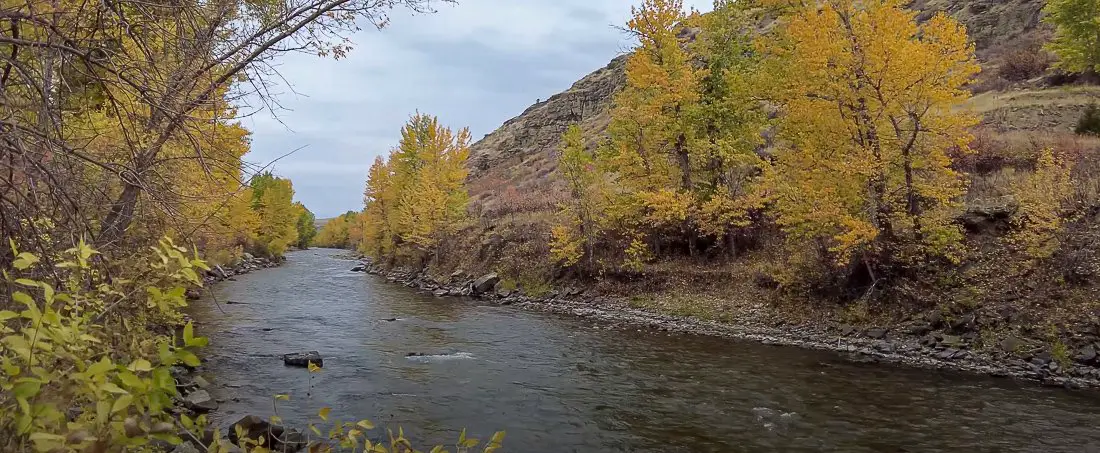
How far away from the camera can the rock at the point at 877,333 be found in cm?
1544

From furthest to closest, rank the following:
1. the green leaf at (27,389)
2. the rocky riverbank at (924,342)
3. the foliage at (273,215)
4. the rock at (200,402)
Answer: the foliage at (273,215), the rocky riverbank at (924,342), the rock at (200,402), the green leaf at (27,389)

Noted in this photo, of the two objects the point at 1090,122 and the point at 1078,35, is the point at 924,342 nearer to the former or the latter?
the point at 1090,122

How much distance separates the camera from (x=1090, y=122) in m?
22.0

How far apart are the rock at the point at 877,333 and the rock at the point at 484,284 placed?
673 inches

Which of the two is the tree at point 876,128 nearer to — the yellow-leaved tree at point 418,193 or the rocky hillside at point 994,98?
the rocky hillside at point 994,98

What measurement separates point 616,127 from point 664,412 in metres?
16.4

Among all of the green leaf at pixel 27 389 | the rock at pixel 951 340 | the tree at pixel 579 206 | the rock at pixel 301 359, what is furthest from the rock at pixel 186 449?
the tree at pixel 579 206

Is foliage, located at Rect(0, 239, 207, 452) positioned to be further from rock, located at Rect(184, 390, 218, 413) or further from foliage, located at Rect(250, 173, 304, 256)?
foliage, located at Rect(250, 173, 304, 256)

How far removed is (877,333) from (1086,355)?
4195 mm

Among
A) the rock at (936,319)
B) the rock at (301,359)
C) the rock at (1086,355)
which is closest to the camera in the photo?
the rock at (1086,355)

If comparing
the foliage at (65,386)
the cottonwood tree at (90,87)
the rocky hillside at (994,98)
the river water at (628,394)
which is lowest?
the river water at (628,394)

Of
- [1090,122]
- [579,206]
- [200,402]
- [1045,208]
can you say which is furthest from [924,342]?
[200,402]

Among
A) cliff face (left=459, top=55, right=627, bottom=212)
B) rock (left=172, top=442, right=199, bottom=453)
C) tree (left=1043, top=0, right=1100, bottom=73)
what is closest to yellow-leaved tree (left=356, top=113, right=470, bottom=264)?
cliff face (left=459, top=55, right=627, bottom=212)

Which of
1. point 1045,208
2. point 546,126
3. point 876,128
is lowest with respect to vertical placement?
point 1045,208
